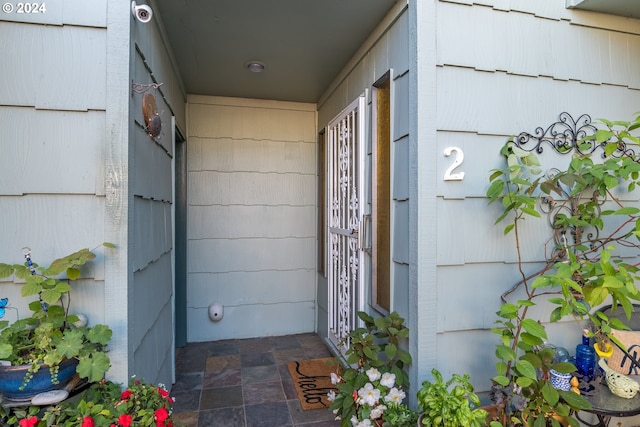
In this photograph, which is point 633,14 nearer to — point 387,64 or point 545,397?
point 387,64

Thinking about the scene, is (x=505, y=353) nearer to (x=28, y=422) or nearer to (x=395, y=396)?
(x=395, y=396)

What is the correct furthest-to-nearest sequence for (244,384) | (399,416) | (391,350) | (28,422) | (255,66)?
(255,66)
(244,384)
(391,350)
(399,416)
(28,422)

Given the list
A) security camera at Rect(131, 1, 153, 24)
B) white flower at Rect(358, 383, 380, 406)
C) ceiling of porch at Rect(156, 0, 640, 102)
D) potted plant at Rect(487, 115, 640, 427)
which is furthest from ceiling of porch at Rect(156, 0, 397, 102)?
white flower at Rect(358, 383, 380, 406)

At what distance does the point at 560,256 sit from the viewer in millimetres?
1701

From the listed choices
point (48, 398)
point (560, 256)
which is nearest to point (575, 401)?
point (560, 256)

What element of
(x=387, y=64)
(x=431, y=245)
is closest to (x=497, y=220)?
(x=431, y=245)

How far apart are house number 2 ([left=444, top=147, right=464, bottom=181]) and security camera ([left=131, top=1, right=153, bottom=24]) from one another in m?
1.39

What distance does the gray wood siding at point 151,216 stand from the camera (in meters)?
1.49

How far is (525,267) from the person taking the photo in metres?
1.73

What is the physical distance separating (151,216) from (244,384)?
146 centimetres

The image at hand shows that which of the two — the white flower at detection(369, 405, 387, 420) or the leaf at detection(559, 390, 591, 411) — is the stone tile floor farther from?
the leaf at detection(559, 390, 591, 411)

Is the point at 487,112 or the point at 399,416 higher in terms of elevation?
the point at 487,112

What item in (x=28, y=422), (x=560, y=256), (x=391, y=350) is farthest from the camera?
(x=560, y=256)

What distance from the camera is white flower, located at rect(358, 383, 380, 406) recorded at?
1513 mm
